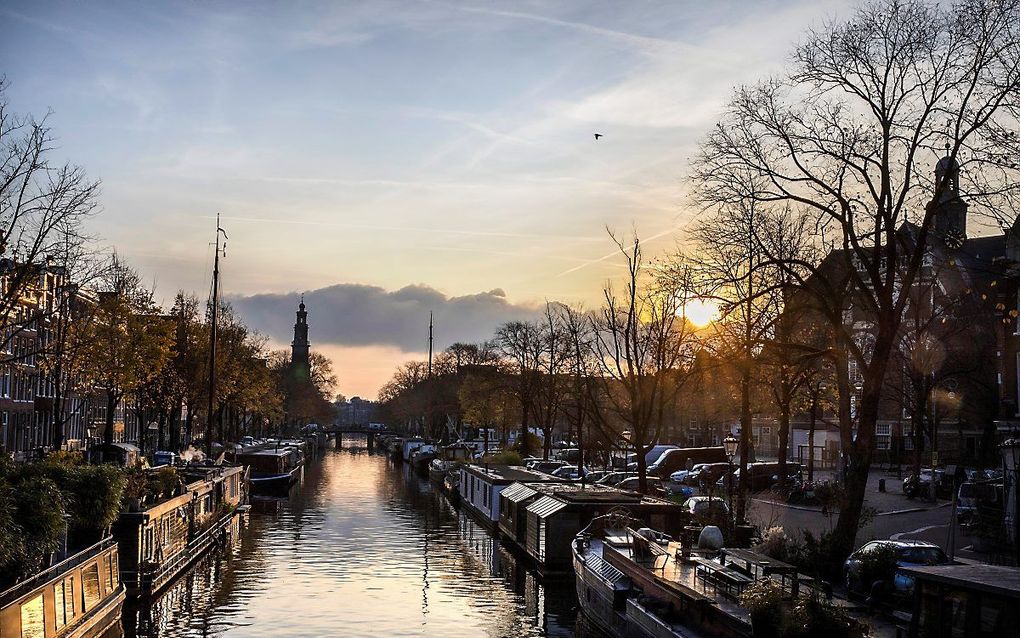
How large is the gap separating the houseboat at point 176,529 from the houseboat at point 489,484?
13.7m

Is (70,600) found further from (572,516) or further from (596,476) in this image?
(596,476)

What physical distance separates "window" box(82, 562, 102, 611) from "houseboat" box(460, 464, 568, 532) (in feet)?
101

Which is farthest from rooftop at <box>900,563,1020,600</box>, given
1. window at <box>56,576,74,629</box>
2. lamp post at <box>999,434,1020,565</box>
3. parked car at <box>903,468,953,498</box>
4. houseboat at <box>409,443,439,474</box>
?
houseboat at <box>409,443,439,474</box>

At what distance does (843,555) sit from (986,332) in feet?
182

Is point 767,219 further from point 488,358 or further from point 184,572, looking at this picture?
point 488,358

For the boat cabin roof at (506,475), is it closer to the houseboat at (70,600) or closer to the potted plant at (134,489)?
the potted plant at (134,489)

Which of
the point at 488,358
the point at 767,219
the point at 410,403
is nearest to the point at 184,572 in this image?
the point at 767,219

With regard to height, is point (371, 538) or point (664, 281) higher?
point (664, 281)

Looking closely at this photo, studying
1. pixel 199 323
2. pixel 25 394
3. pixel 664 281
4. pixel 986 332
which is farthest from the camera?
pixel 199 323

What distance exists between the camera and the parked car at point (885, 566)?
2298 cm

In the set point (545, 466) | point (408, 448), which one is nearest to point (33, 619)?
point (545, 466)

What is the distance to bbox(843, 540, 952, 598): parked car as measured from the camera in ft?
75.4

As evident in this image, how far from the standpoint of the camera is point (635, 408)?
51.1 m

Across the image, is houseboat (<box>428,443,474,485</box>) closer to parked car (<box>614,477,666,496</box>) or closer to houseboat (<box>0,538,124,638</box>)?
parked car (<box>614,477,666,496</box>)
